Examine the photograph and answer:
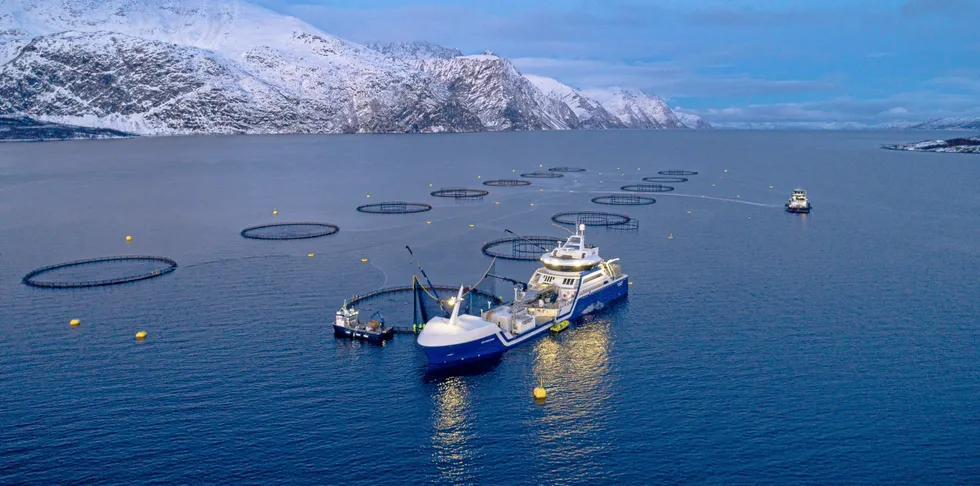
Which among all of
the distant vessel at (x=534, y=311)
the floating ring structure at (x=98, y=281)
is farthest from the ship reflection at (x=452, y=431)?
the floating ring structure at (x=98, y=281)

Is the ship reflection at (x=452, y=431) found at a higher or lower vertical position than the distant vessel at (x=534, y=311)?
lower

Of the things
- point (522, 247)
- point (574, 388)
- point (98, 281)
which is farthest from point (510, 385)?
point (98, 281)

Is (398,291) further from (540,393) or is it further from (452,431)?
(452,431)

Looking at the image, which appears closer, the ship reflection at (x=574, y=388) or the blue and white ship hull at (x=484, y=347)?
the ship reflection at (x=574, y=388)

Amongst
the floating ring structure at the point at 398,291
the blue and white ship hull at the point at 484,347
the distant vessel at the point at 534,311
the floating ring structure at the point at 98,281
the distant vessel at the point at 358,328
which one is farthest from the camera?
the floating ring structure at the point at 98,281

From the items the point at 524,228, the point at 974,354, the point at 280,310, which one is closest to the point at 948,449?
the point at 974,354

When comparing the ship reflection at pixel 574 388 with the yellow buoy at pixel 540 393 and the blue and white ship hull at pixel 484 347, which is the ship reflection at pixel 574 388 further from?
the blue and white ship hull at pixel 484 347

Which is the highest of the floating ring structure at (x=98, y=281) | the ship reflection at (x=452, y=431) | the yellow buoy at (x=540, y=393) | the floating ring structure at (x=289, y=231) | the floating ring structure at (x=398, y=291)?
the floating ring structure at (x=289, y=231)
